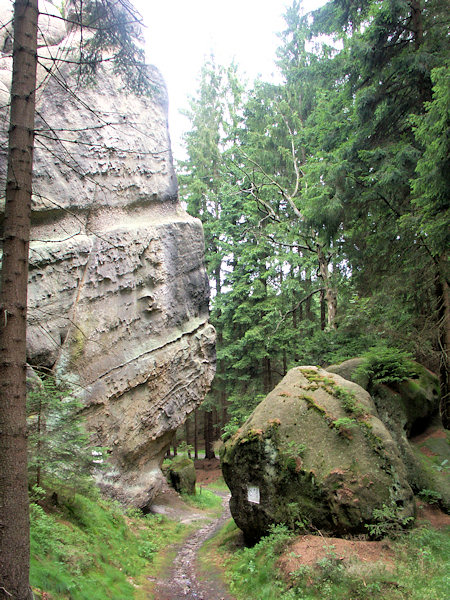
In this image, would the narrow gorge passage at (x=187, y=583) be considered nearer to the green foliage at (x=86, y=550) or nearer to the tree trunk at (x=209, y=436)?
the green foliage at (x=86, y=550)

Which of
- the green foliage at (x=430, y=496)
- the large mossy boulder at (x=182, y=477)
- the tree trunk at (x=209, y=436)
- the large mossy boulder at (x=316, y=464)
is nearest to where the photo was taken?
the large mossy boulder at (x=316, y=464)

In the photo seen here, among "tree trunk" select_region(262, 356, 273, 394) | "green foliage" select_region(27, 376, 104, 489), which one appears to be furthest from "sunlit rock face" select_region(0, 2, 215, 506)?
"tree trunk" select_region(262, 356, 273, 394)

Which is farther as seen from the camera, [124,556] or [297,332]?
[297,332]

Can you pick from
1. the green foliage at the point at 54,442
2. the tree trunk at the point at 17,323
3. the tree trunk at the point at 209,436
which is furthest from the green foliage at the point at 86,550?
the tree trunk at the point at 209,436

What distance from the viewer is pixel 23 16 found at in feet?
13.2

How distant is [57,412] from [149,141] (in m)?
8.58

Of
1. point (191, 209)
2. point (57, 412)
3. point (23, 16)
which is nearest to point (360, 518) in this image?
point (57, 412)

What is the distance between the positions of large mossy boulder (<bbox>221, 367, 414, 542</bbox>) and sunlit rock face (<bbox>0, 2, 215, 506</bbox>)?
329cm

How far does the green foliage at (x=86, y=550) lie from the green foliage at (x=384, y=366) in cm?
604

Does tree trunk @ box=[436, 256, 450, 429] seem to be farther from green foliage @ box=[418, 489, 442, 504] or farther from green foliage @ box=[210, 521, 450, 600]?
green foliage @ box=[210, 521, 450, 600]

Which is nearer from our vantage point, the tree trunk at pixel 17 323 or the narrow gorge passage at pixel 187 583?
the tree trunk at pixel 17 323

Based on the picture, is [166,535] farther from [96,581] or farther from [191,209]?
[191,209]

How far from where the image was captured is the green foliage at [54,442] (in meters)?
5.86

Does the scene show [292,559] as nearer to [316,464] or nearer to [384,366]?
[316,464]
